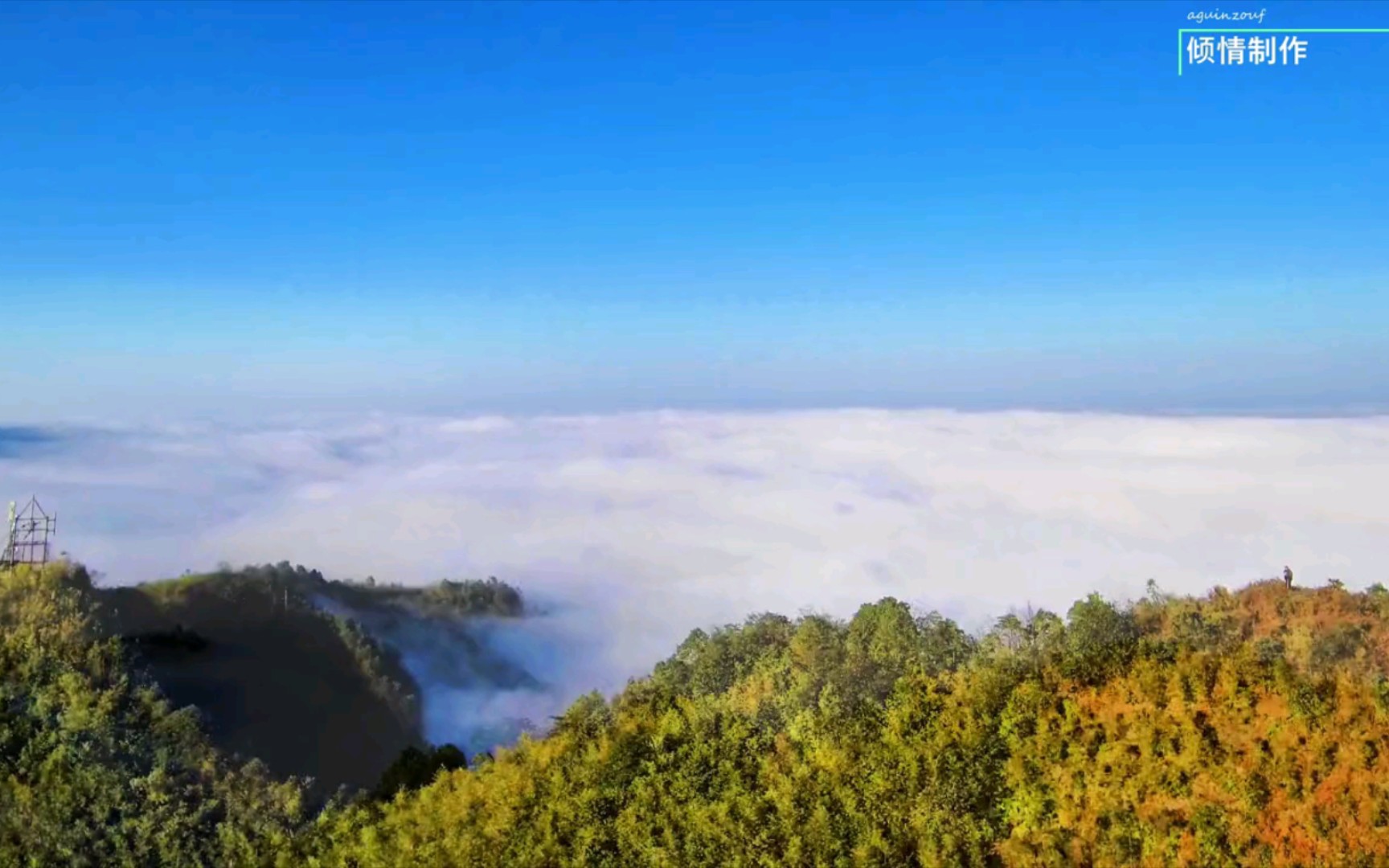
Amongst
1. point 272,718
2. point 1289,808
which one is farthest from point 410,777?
point 1289,808

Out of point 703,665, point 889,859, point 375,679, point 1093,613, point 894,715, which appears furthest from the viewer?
point 375,679

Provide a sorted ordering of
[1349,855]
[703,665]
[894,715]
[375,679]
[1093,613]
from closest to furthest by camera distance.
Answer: [1349,855] → [894,715] → [1093,613] → [703,665] → [375,679]

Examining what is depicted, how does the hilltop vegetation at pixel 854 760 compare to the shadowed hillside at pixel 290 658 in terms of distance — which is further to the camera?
the shadowed hillside at pixel 290 658

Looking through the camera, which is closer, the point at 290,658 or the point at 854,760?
the point at 854,760

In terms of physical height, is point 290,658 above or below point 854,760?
above

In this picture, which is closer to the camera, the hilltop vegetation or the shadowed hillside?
the hilltop vegetation

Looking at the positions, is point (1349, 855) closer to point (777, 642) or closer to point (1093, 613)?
point (1093, 613)

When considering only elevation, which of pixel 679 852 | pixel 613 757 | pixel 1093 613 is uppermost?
pixel 1093 613

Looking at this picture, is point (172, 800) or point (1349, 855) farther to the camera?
point (172, 800)
